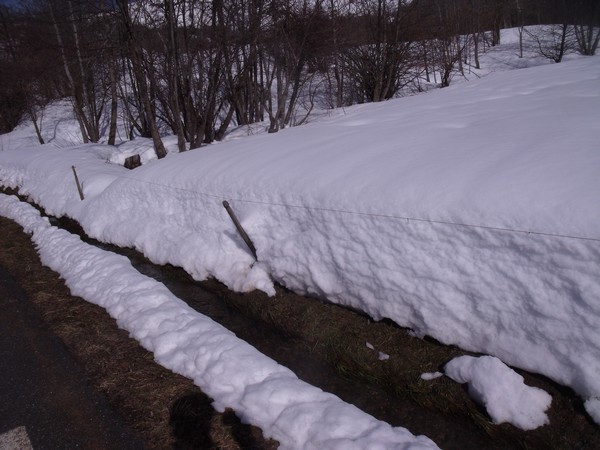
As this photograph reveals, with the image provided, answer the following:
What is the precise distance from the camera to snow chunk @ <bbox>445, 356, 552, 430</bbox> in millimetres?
2650

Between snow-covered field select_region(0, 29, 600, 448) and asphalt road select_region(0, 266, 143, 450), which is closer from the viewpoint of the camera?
snow-covered field select_region(0, 29, 600, 448)

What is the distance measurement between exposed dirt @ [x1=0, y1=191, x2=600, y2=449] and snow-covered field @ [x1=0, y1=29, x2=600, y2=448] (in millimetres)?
131

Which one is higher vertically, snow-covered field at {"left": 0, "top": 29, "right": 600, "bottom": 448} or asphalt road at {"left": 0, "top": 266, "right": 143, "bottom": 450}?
snow-covered field at {"left": 0, "top": 29, "right": 600, "bottom": 448}

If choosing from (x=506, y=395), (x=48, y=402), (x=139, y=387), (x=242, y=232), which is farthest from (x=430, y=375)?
(x=48, y=402)

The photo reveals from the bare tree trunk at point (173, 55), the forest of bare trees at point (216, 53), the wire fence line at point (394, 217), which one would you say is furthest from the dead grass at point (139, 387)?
the forest of bare trees at point (216, 53)

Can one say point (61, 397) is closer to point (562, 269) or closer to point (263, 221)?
point (263, 221)

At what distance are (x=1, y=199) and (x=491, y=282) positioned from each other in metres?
12.3

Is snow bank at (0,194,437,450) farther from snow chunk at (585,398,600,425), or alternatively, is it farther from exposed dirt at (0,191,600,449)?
snow chunk at (585,398,600,425)

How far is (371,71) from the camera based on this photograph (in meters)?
18.5

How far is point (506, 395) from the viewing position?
2.73 m

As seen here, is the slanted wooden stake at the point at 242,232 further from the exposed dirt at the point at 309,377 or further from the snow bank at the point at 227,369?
the snow bank at the point at 227,369

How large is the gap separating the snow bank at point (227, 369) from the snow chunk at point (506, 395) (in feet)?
2.01

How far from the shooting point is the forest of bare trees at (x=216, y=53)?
1119cm

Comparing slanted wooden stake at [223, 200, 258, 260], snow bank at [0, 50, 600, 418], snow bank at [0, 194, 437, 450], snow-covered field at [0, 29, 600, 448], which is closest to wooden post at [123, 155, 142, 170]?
snow bank at [0, 50, 600, 418]
